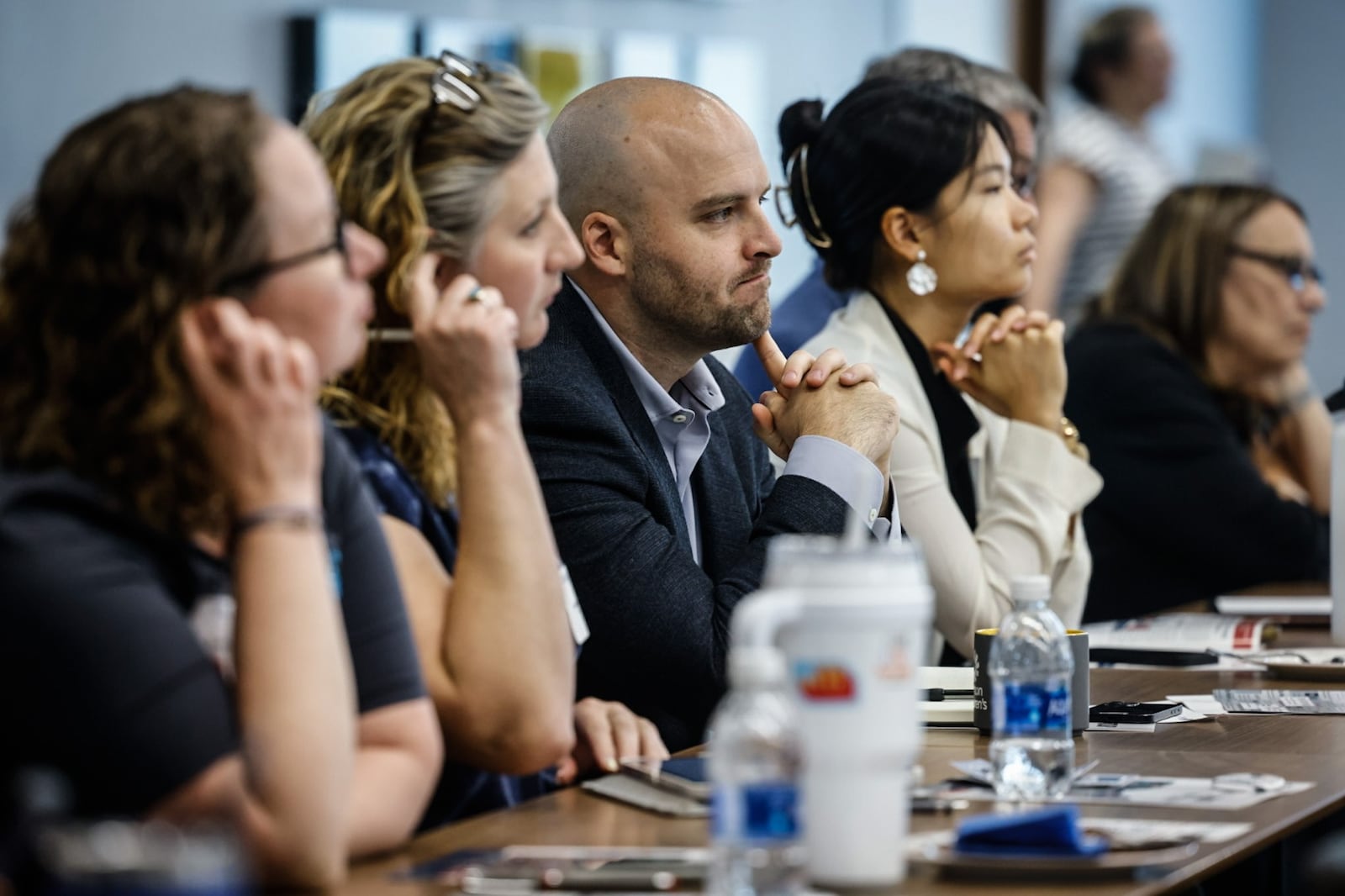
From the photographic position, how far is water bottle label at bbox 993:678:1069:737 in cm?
171

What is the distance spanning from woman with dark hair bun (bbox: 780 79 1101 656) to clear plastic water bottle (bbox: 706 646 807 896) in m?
1.53

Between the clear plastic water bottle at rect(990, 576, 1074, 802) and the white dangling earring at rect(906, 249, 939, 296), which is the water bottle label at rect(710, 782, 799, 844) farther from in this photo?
the white dangling earring at rect(906, 249, 939, 296)

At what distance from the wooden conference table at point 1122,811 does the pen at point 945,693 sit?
90mm

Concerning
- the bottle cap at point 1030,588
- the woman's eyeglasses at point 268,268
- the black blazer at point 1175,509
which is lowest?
the black blazer at point 1175,509

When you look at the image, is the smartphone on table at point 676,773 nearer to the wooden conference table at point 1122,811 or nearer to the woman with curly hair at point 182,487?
the wooden conference table at point 1122,811

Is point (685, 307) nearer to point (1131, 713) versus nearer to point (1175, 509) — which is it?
point (1131, 713)

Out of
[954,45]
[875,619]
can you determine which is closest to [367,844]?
[875,619]

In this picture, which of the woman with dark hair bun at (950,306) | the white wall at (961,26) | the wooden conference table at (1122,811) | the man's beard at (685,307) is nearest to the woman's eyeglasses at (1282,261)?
the woman with dark hair bun at (950,306)

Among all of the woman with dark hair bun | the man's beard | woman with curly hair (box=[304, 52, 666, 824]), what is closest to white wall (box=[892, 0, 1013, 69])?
the woman with dark hair bun

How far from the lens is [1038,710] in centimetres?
171

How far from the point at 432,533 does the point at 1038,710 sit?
0.61 m

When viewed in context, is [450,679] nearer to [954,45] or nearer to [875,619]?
[875,619]

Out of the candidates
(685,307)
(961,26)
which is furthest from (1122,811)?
(961,26)

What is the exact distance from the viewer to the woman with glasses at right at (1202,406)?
3633mm
